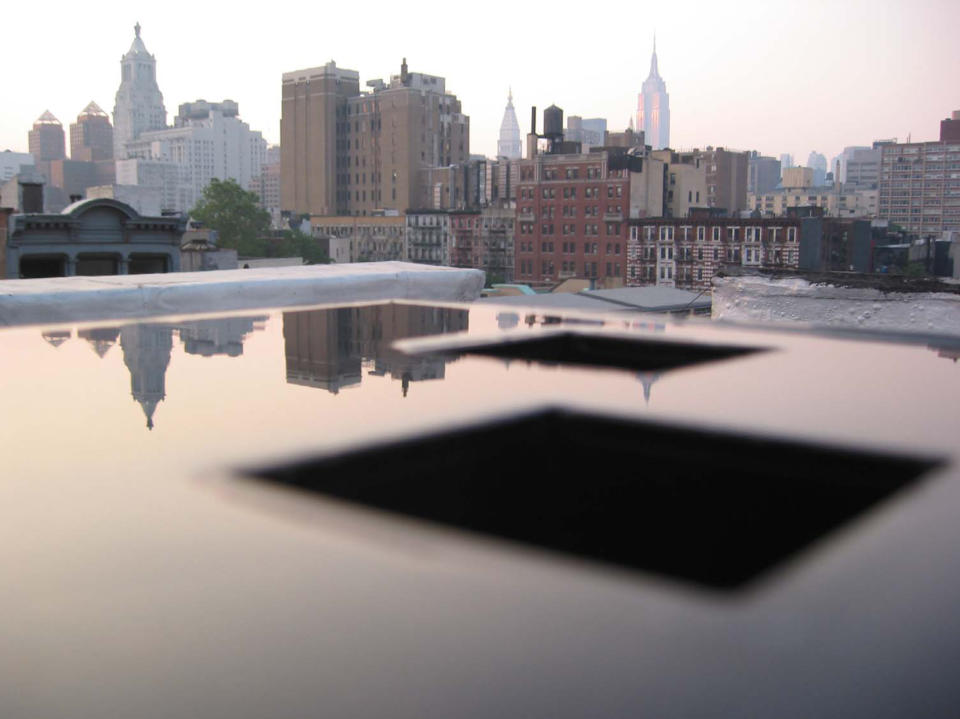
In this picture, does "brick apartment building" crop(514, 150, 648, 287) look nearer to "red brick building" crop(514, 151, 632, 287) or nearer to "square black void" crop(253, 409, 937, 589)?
"red brick building" crop(514, 151, 632, 287)

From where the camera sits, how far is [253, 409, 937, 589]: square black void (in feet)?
8.06

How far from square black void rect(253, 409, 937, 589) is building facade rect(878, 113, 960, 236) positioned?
7080 inches

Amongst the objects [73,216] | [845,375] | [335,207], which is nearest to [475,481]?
[845,375]

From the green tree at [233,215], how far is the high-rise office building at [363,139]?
5690 centimetres

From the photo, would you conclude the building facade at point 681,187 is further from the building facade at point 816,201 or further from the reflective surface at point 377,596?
the reflective surface at point 377,596

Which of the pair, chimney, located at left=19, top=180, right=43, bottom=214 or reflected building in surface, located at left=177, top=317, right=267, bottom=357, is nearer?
reflected building in surface, located at left=177, top=317, right=267, bottom=357

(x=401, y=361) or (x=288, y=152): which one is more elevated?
(x=288, y=152)

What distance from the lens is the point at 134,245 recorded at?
40.2 meters

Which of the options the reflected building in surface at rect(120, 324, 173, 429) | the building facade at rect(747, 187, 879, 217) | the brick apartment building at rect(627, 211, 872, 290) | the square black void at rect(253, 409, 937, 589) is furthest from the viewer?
the building facade at rect(747, 187, 879, 217)

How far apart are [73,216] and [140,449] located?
126 ft

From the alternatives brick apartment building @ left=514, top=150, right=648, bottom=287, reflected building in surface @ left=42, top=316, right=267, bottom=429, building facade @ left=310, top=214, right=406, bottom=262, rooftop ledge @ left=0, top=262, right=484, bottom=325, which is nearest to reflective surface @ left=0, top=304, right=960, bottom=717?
reflected building in surface @ left=42, top=316, right=267, bottom=429

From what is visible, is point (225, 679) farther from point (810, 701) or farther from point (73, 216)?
point (73, 216)

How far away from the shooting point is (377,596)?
1.99 meters

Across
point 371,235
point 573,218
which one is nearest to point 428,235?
point 371,235
